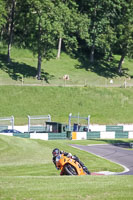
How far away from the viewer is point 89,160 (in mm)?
25484

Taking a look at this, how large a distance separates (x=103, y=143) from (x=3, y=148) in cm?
1355

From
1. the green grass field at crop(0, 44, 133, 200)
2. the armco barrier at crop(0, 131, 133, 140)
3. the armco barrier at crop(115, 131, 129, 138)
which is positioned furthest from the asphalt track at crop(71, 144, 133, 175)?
the armco barrier at crop(115, 131, 129, 138)

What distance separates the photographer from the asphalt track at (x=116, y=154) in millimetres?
25500

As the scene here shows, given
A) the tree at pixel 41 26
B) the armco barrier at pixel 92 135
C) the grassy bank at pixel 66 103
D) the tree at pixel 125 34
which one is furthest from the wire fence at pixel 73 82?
the armco barrier at pixel 92 135

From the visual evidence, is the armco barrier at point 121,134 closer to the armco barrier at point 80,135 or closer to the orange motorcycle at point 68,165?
the armco barrier at point 80,135

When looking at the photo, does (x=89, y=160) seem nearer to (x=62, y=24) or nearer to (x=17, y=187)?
(x=17, y=187)

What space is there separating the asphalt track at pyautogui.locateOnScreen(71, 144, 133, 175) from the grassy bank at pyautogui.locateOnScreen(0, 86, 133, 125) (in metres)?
17.2

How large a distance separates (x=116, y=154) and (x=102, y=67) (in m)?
48.7

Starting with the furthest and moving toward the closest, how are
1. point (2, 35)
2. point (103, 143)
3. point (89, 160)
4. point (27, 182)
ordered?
point (2, 35) → point (103, 143) → point (89, 160) → point (27, 182)

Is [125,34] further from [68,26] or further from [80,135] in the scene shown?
A: [80,135]

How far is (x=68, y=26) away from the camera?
6850 cm

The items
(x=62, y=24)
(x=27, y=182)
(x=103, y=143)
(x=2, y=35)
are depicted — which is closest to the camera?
(x=27, y=182)

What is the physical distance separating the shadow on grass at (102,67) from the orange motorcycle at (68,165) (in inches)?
2274

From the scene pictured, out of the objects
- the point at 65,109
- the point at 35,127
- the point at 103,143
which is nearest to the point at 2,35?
the point at 65,109
